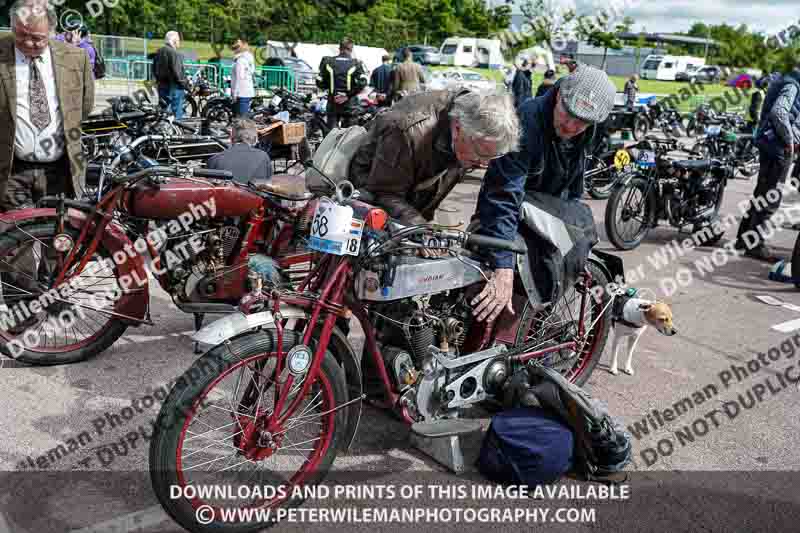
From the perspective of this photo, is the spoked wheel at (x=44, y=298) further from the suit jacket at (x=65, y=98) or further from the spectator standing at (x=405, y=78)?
the spectator standing at (x=405, y=78)

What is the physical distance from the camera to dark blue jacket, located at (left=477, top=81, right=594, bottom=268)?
124 inches

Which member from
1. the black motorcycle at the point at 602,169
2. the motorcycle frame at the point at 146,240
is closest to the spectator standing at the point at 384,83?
the black motorcycle at the point at 602,169

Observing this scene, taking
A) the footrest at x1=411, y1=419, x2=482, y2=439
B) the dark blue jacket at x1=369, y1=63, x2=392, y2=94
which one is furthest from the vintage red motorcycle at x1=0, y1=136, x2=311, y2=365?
the dark blue jacket at x1=369, y1=63, x2=392, y2=94

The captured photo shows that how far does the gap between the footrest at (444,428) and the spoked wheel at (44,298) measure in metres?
2.01

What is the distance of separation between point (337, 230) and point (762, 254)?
6356mm

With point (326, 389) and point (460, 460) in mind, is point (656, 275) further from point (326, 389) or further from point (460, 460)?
point (326, 389)

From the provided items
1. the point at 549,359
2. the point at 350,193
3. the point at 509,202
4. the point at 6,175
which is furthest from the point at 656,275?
the point at 6,175

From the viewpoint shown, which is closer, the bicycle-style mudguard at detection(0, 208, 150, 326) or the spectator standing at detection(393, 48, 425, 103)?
the bicycle-style mudguard at detection(0, 208, 150, 326)

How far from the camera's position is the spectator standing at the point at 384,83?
12344 millimetres

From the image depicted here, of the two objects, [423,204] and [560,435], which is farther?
[423,204]

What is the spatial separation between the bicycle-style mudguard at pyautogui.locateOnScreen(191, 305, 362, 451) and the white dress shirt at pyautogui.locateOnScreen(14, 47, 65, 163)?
7.07ft

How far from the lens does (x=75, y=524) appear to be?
266cm

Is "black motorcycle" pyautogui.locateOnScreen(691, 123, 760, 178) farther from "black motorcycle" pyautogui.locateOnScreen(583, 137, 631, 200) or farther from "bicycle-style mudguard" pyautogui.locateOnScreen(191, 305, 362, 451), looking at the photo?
"bicycle-style mudguard" pyautogui.locateOnScreen(191, 305, 362, 451)

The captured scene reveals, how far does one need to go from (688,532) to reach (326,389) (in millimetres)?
1626
